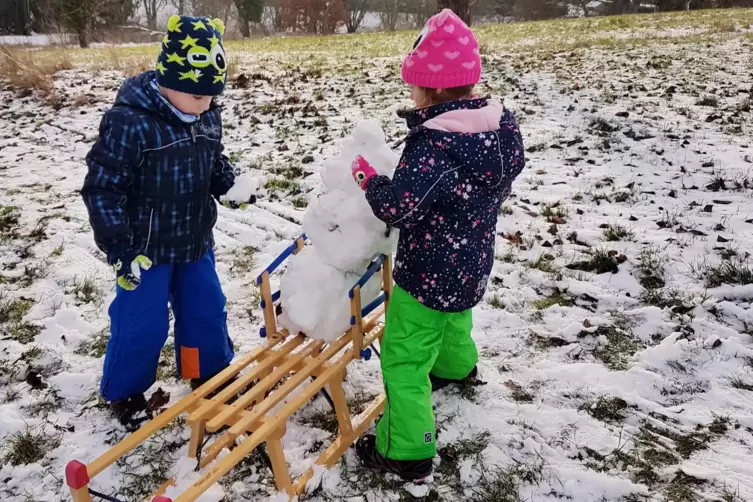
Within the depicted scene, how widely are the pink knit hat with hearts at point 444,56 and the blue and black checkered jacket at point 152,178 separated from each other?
102 cm

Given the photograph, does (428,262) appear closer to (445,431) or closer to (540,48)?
(445,431)

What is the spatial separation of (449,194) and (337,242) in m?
0.61

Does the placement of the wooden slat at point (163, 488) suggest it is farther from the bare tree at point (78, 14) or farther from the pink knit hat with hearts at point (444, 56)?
the bare tree at point (78, 14)

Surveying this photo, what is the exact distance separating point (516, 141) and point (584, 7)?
3995cm

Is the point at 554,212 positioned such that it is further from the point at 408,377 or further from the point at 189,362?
the point at 189,362

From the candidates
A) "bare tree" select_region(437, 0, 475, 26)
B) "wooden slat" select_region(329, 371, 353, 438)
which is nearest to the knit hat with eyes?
"wooden slat" select_region(329, 371, 353, 438)

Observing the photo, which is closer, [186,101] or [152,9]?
[186,101]

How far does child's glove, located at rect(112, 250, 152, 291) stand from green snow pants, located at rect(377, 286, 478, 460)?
1.06m

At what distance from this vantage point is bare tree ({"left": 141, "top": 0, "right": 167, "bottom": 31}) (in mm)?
41594

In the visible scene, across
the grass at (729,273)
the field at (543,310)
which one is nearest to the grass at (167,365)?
the field at (543,310)

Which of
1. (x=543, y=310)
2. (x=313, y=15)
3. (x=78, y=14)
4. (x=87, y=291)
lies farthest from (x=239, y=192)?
(x=313, y=15)

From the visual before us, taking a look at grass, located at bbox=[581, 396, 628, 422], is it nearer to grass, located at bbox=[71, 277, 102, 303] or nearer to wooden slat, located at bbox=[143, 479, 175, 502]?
wooden slat, located at bbox=[143, 479, 175, 502]

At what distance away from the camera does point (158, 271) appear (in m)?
2.52

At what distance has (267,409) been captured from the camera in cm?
215
